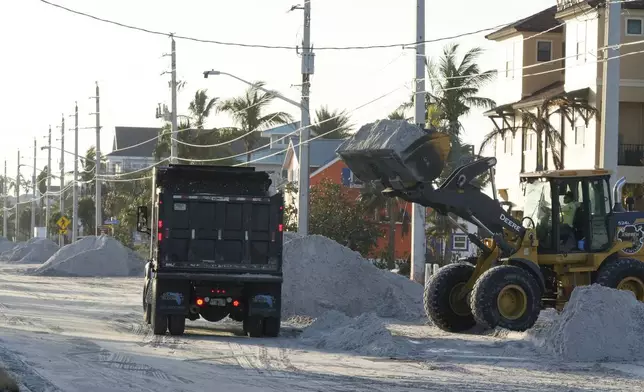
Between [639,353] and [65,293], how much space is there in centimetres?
2336

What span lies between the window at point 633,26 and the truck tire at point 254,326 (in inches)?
1131

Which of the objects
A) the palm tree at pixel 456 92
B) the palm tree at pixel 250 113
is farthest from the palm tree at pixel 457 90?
the palm tree at pixel 250 113

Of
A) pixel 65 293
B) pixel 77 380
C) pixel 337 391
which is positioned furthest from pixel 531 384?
pixel 65 293

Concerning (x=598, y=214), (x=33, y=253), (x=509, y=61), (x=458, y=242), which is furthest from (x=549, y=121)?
(x=33, y=253)

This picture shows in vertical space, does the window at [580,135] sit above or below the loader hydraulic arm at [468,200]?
above

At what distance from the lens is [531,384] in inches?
651

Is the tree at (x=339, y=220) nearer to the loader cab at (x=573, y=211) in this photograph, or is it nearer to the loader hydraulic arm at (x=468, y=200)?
the loader cab at (x=573, y=211)

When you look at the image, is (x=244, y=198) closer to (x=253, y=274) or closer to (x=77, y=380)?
(x=253, y=274)

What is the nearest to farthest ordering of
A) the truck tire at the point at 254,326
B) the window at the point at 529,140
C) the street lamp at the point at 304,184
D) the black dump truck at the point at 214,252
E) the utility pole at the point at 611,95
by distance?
the black dump truck at the point at 214,252 < the truck tire at the point at 254,326 < the utility pole at the point at 611,95 < the street lamp at the point at 304,184 < the window at the point at 529,140

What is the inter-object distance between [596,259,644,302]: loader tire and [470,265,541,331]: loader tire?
4.78 ft

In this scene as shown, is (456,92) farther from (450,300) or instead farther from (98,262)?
(450,300)

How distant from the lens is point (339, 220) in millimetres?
60781

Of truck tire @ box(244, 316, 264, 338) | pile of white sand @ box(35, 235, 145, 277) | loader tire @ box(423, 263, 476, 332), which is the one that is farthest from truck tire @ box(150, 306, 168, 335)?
pile of white sand @ box(35, 235, 145, 277)

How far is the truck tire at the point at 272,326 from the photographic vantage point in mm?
22703
